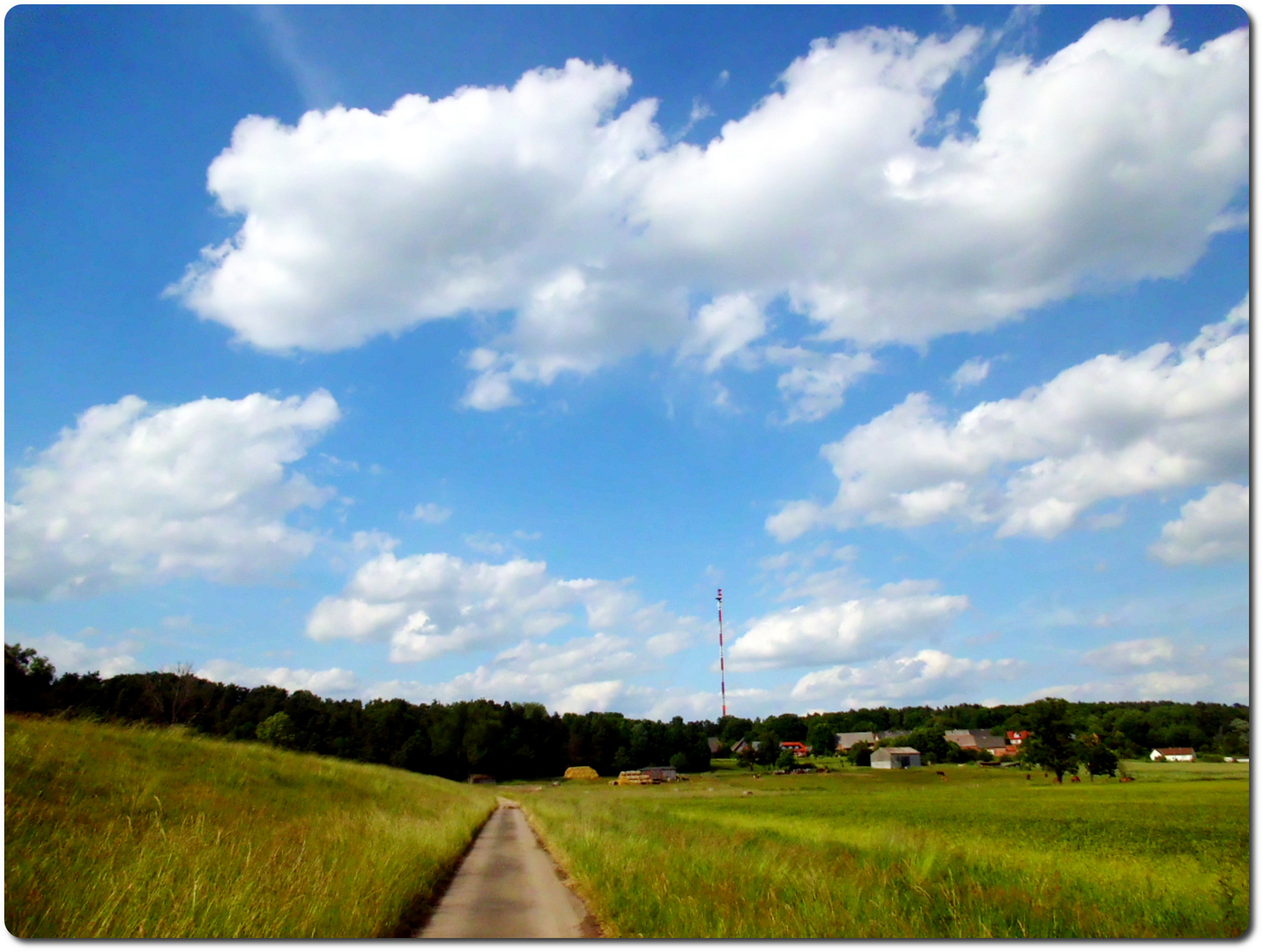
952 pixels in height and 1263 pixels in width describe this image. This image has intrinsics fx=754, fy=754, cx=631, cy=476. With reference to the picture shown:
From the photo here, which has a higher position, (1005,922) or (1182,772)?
(1005,922)

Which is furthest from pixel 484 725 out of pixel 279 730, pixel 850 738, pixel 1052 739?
pixel 850 738

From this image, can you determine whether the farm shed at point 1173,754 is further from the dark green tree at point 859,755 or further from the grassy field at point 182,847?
the grassy field at point 182,847

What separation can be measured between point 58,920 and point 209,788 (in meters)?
11.0

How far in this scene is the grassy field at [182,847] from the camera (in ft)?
24.3

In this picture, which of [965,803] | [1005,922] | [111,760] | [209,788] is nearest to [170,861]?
[111,760]

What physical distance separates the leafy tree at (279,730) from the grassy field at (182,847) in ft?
150

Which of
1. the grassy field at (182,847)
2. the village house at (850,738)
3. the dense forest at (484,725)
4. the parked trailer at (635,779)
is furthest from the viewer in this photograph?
the village house at (850,738)

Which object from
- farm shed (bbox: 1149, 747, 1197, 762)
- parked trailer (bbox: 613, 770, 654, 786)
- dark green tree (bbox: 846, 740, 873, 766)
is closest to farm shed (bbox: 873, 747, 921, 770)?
dark green tree (bbox: 846, 740, 873, 766)

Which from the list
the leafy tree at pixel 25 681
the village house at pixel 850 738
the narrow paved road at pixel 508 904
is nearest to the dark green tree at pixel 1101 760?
the village house at pixel 850 738

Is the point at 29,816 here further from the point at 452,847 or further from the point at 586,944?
the point at 452,847

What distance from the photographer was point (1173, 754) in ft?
289

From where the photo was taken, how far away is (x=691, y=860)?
47.0ft

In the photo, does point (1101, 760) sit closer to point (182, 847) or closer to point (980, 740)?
point (182, 847)

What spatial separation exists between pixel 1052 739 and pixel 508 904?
102646mm
